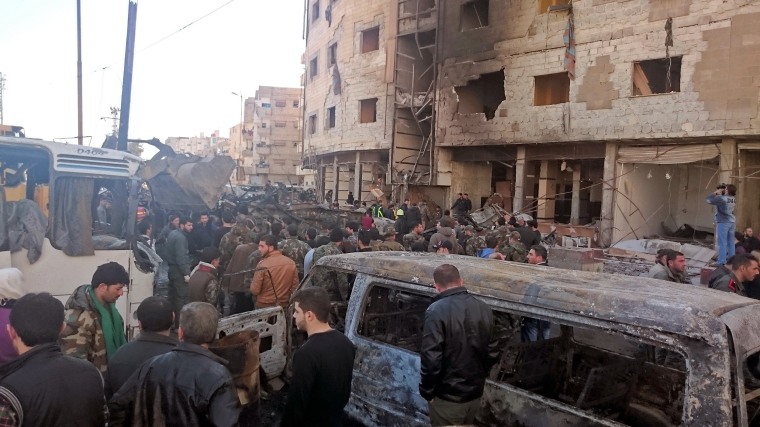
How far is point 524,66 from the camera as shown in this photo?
59.8 ft

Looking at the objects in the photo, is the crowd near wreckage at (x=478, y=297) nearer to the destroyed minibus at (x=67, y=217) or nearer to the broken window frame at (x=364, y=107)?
the destroyed minibus at (x=67, y=217)

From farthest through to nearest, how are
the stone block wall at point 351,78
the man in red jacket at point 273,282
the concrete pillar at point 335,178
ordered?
the concrete pillar at point 335,178
the stone block wall at point 351,78
the man in red jacket at point 273,282

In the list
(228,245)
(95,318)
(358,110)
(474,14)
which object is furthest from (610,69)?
(95,318)

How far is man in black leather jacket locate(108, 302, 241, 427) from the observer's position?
250 centimetres

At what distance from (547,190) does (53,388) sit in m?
19.2

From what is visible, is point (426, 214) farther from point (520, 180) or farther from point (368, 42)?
point (368, 42)

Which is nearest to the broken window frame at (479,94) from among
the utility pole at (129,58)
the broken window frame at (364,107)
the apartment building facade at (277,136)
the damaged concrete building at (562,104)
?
the damaged concrete building at (562,104)

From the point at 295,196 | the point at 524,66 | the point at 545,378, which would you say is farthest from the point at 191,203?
the point at 295,196

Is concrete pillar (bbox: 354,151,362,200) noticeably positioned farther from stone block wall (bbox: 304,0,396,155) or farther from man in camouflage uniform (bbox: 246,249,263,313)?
man in camouflage uniform (bbox: 246,249,263,313)

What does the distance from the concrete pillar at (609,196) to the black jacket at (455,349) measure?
48.7ft

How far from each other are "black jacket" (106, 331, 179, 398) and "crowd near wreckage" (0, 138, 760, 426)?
0.82 m

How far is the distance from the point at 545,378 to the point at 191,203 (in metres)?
8.58

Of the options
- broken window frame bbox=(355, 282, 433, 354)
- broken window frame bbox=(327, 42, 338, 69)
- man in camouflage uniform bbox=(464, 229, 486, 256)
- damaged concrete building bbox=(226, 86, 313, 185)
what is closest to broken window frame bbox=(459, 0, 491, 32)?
broken window frame bbox=(327, 42, 338, 69)

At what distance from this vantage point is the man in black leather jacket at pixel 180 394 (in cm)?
250
